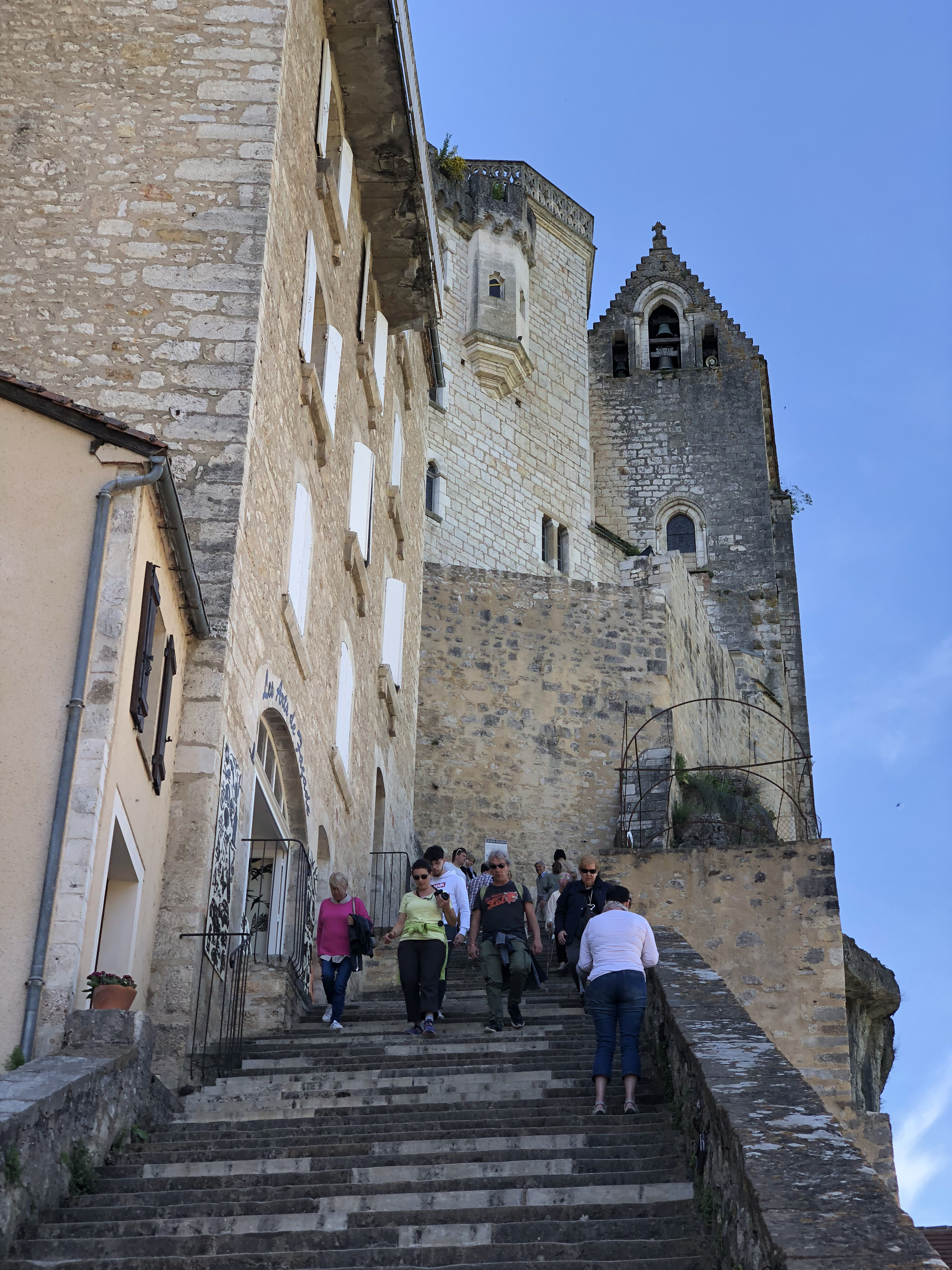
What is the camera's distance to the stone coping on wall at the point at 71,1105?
5828mm

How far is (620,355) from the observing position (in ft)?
128

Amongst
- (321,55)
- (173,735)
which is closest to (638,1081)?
(173,735)

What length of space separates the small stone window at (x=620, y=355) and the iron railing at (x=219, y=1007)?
29.6 metres

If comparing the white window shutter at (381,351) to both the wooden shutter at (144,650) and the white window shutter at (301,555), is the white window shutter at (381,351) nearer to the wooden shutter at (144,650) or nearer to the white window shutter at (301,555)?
the white window shutter at (301,555)

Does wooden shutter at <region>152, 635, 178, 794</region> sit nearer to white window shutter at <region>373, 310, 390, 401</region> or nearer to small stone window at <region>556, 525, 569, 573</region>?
white window shutter at <region>373, 310, 390, 401</region>

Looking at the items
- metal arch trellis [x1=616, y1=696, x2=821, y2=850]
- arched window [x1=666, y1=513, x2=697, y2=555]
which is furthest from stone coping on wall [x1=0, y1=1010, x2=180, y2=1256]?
arched window [x1=666, y1=513, x2=697, y2=555]

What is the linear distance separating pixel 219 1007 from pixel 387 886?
833 cm

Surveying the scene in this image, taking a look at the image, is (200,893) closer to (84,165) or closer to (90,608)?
(90,608)

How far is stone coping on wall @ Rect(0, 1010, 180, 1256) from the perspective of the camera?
5.83 meters

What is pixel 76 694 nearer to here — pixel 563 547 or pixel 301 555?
pixel 301 555

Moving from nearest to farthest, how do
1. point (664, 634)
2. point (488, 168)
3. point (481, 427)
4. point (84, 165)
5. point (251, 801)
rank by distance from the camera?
1. point (251, 801)
2. point (84, 165)
3. point (664, 634)
4. point (481, 427)
5. point (488, 168)

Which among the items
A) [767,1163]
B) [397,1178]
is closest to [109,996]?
[397,1178]

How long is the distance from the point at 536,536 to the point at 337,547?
15.3 metres

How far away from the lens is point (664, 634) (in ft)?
77.9
